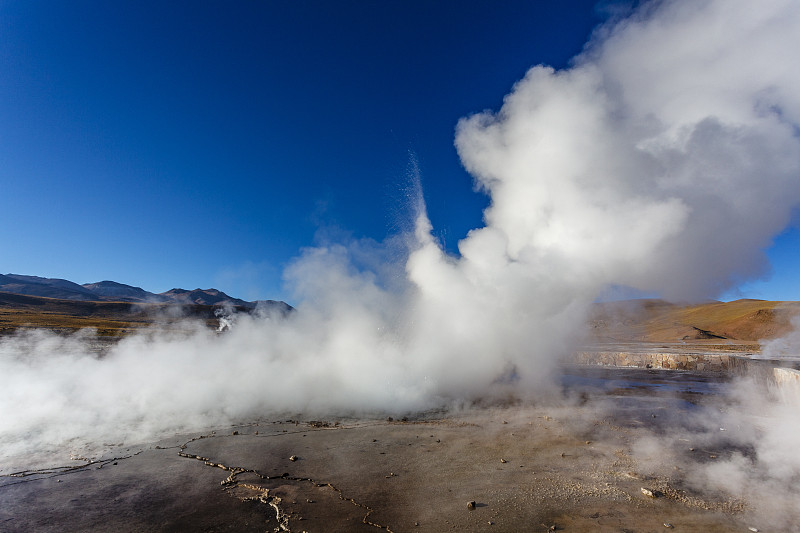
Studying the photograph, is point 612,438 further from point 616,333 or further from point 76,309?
point 76,309

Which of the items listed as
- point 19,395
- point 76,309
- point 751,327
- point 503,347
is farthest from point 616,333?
point 76,309

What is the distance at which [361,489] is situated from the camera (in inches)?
309

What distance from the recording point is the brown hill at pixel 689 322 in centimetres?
6075

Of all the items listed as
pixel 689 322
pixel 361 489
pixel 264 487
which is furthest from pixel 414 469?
pixel 689 322

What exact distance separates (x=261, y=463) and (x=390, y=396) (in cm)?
728

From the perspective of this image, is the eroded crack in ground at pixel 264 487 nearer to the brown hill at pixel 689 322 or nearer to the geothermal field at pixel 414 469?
the geothermal field at pixel 414 469

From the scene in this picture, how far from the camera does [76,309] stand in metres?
87.4

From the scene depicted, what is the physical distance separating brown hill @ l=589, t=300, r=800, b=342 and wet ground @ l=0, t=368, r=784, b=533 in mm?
43197

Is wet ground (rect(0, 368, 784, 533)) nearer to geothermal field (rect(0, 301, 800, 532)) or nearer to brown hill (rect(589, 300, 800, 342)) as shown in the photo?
geothermal field (rect(0, 301, 800, 532))

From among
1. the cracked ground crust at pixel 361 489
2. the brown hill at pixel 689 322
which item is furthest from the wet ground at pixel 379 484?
the brown hill at pixel 689 322

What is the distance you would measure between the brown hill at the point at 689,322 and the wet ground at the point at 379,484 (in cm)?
4320

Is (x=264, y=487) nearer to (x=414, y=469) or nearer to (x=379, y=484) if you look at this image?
(x=379, y=484)

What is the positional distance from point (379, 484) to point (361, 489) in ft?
1.48

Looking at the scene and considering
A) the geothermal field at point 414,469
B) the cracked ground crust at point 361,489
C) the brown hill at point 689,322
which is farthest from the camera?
the brown hill at point 689,322
